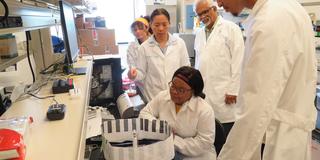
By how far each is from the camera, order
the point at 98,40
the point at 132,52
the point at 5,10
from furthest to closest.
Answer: the point at 98,40
the point at 132,52
the point at 5,10

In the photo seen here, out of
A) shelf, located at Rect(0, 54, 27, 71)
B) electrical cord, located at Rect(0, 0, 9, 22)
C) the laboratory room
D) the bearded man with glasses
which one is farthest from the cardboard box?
electrical cord, located at Rect(0, 0, 9, 22)

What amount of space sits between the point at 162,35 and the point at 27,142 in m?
1.51

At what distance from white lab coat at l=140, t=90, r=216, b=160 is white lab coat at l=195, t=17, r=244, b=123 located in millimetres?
554

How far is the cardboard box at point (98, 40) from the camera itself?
3.32 metres

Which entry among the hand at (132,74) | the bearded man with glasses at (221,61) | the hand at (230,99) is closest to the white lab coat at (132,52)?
the hand at (132,74)

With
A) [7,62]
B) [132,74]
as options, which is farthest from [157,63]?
[7,62]

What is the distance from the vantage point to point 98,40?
134 inches

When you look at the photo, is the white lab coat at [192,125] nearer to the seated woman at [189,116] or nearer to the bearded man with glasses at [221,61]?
the seated woman at [189,116]

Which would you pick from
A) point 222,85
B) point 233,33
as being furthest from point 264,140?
point 233,33

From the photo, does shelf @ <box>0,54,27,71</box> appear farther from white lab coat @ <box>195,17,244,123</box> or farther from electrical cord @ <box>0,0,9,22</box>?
white lab coat @ <box>195,17,244,123</box>

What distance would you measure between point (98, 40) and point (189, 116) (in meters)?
2.31

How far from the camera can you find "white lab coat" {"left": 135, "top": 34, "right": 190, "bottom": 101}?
6.61 feet

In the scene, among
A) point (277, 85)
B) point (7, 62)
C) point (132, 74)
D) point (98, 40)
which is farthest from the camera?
A: point (98, 40)

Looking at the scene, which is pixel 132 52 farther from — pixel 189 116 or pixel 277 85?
pixel 277 85
